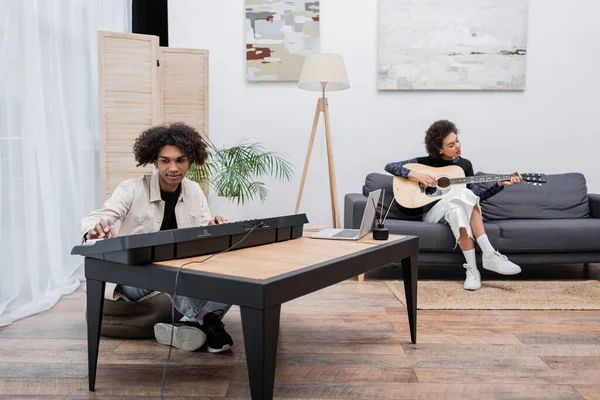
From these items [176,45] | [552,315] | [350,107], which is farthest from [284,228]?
[176,45]

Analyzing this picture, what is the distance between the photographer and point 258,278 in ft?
4.09

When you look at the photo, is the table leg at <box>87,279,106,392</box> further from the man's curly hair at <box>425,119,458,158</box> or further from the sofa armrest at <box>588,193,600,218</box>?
the sofa armrest at <box>588,193,600,218</box>

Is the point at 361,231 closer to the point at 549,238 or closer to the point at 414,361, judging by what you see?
the point at 414,361

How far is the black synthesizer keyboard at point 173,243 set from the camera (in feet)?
4.53

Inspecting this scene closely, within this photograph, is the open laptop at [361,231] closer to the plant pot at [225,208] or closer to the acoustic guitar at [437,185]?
the acoustic guitar at [437,185]

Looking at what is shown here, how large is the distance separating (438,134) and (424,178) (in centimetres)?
34

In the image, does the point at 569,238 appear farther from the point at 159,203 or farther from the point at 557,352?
the point at 159,203

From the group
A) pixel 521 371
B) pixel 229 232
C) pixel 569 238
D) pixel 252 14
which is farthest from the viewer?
pixel 252 14

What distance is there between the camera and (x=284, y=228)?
6.08 feet

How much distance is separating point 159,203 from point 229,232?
2.02ft

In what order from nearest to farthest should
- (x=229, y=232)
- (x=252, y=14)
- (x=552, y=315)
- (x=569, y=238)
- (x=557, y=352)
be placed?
(x=229, y=232) < (x=557, y=352) < (x=552, y=315) < (x=569, y=238) < (x=252, y=14)

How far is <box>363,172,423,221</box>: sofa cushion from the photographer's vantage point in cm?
345

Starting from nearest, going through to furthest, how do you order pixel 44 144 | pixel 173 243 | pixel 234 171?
pixel 173 243, pixel 44 144, pixel 234 171

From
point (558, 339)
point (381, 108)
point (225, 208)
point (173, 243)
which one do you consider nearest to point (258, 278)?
point (173, 243)
